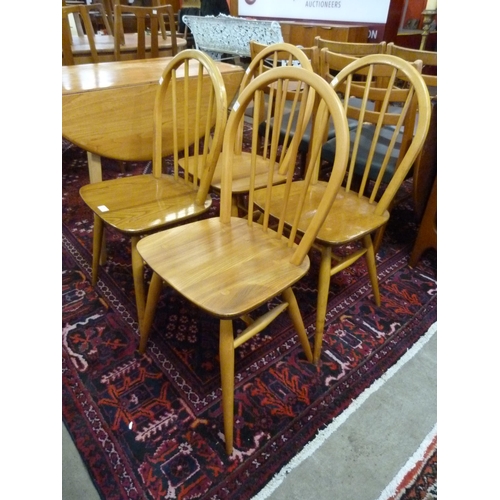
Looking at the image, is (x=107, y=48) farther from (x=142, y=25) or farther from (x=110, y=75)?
(x=110, y=75)

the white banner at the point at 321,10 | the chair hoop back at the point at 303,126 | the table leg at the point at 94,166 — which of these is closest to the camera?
the chair hoop back at the point at 303,126

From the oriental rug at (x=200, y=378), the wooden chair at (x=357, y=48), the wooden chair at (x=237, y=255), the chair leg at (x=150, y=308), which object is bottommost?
the oriental rug at (x=200, y=378)

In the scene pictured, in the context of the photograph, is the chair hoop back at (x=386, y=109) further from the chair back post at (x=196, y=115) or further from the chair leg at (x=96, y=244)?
the chair leg at (x=96, y=244)

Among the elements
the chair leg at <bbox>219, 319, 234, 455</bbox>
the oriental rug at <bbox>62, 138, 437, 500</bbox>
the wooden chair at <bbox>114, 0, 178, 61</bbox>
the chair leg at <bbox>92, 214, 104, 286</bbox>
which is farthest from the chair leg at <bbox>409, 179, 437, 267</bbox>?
the wooden chair at <bbox>114, 0, 178, 61</bbox>

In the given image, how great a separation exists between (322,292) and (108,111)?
1139 mm

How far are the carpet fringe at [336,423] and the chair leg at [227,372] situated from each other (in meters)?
0.14

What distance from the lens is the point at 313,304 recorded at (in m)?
1.55

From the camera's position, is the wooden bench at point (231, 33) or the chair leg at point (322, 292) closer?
the chair leg at point (322, 292)

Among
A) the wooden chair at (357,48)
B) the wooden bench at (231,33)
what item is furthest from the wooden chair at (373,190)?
the wooden bench at (231,33)

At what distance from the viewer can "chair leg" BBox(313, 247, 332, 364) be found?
3.94 ft

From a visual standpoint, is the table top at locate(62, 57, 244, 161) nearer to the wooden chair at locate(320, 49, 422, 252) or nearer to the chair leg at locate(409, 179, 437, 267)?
the wooden chair at locate(320, 49, 422, 252)

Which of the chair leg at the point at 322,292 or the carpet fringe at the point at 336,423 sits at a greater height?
the chair leg at the point at 322,292

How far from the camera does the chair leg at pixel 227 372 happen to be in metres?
0.94
